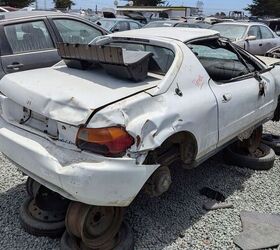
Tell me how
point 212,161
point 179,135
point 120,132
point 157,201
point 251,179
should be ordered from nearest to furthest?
point 120,132 → point 179,135 → point 157,201 → point 251,179 → point 212,161

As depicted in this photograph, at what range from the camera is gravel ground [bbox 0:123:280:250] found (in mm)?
2926

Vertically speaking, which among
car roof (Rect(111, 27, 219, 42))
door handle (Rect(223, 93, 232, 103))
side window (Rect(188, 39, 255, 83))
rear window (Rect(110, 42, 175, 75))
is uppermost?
car roof (Rect(111, 27, 219, 42))

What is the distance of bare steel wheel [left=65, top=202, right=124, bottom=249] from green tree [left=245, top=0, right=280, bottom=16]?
5608cm

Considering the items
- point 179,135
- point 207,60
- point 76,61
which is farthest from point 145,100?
point 207,60

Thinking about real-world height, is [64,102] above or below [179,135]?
above

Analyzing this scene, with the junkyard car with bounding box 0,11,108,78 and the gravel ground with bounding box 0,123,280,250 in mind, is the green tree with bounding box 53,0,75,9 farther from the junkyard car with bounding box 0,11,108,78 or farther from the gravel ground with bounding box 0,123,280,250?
the gravel ground with bounding box 0,123,280,250

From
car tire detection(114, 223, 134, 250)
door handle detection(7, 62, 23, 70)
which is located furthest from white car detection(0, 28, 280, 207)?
door handle detection(7, 62, 23, 70)

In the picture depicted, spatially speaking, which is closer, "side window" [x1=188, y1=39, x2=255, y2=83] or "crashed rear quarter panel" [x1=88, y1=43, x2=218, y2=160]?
"crashed rear quarter panel" [x1=88, y1=43, x2=218, y2=160]

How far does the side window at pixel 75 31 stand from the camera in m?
5.82

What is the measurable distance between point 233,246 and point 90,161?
1391 mm

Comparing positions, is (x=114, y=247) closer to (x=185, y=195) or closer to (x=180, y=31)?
(x=185, y=195)

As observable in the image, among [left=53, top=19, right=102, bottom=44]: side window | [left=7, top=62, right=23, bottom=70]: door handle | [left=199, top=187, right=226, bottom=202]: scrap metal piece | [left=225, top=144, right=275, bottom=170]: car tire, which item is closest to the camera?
[left=199, top=187, right=226, bottom=202]: scrap metal piece

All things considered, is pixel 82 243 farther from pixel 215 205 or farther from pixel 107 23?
pixel 107 23

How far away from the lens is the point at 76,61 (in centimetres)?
327
